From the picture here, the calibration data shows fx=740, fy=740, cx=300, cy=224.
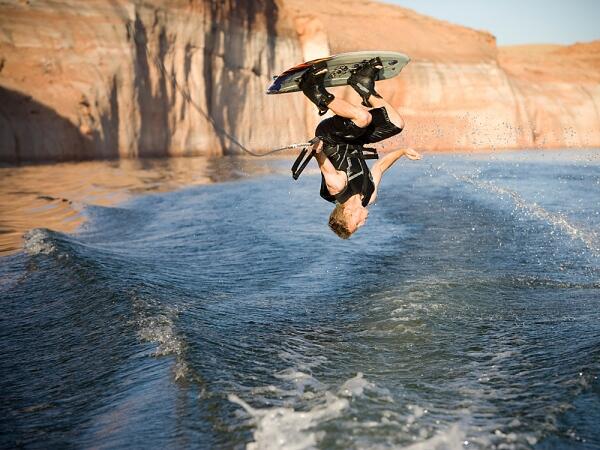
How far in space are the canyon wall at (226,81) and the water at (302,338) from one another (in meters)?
17.8

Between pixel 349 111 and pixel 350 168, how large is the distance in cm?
63

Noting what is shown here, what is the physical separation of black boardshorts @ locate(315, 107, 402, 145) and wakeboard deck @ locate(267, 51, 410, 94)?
447 millimetres

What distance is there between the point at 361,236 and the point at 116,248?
3.39 meters

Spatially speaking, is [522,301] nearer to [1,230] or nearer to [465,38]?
[1,230]

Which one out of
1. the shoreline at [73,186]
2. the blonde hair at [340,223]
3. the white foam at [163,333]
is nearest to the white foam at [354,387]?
the white foam at [163,333]

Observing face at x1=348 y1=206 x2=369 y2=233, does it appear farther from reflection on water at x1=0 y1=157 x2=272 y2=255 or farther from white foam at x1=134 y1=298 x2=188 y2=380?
reflection on water at x1=0 y1=157 x2=272 y2=255

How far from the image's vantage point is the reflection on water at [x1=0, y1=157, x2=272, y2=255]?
38.8 feet

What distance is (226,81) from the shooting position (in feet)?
124

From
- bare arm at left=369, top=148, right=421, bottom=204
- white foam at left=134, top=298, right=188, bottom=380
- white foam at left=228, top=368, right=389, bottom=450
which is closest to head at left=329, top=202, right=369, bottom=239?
bare arm at left=369, top=148, right=421, bottom=204

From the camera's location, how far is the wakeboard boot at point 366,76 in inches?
274

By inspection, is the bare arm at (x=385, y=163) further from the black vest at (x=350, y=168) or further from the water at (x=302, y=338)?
the water at (x=302, y=338)

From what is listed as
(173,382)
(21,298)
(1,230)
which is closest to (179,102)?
(1,230)

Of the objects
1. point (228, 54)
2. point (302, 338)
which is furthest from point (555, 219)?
point (228, 54)

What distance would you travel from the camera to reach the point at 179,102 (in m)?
33.7
